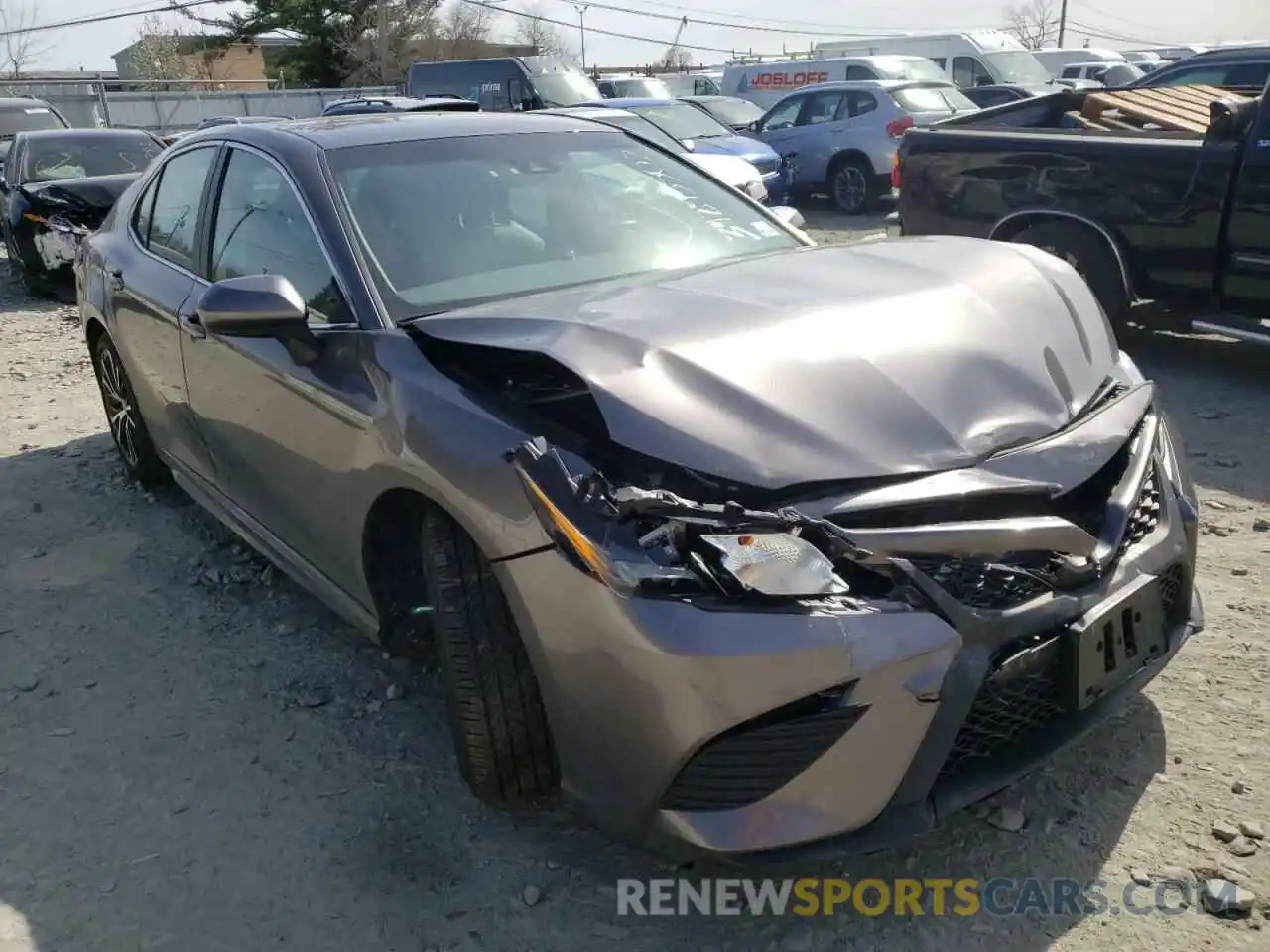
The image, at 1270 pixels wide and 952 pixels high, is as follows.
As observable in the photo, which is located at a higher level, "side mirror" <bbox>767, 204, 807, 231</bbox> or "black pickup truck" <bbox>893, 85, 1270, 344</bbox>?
"side mirror" <bbox>767, 204, 807, 231</bbox>

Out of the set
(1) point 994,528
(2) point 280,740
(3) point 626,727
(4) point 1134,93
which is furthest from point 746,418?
(4) point 1134,93

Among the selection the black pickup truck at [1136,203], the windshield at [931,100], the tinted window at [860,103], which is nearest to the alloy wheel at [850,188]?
the tinted window at [860,103]

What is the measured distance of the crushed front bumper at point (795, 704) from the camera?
6.35 ft

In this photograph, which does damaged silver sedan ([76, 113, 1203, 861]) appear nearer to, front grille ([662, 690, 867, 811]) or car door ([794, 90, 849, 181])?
front grille ([662, 690, 867, 811])

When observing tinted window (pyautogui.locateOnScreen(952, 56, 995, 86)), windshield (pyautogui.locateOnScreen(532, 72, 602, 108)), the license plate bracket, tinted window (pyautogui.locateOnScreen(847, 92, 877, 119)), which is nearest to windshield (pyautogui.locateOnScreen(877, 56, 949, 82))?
tinted window (pyautogui.locateOnScreen(847, 92, 877, 119))

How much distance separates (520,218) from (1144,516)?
1936 millimetres

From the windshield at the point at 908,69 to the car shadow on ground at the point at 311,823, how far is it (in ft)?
48.9

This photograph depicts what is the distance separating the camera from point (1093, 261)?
594 centimetres

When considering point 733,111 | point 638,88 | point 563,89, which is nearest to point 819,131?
point 733,111

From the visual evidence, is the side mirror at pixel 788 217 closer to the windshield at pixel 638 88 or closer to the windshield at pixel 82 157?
the windshield at pixel 82 157

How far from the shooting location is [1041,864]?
239 centimetres

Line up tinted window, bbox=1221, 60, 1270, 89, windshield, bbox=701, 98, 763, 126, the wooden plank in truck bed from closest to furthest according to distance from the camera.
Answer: the wooden plank in truck bed, tinted window, bbox=1221, 60, 1270, 89, windshield, bbox=701, 98, 763, 126

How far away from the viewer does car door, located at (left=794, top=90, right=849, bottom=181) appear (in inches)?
539

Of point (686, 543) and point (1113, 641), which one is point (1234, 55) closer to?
point (1113, 641)
